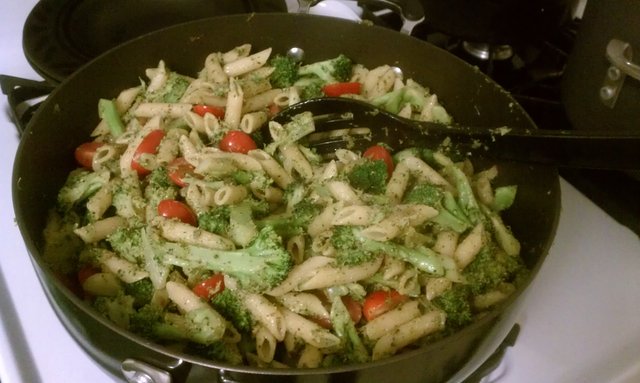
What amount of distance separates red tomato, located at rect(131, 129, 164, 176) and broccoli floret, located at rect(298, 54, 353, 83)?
13.4 inches

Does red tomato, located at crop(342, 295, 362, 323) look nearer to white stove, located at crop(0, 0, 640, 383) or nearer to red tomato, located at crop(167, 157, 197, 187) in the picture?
white stove, located at crop(0, 0, 640, 383)

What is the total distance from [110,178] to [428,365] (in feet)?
2.14

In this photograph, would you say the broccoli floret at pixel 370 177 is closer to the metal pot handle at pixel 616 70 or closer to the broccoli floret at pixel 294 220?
the broccoli floret at pixel 294 220

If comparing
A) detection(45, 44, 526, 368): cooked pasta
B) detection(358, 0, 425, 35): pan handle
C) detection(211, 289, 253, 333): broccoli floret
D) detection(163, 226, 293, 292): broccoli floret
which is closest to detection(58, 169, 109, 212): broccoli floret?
detection(45, 44, 526, 368): cooked pasta

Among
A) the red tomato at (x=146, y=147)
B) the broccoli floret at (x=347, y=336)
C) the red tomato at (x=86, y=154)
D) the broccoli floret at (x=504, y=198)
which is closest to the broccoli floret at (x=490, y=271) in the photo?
the broccoli floret at (x=504, y=198)

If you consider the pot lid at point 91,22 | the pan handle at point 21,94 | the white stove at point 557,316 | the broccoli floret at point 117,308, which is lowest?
the white stove at point 557,316

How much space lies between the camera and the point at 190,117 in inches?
46.7

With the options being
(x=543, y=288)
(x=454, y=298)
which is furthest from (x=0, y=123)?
(x=543, y=288)

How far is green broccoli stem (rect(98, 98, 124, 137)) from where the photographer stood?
1.17 m

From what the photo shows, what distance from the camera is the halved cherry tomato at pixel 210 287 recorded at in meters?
0.94

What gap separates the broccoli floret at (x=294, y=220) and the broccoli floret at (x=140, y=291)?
0.19 metres

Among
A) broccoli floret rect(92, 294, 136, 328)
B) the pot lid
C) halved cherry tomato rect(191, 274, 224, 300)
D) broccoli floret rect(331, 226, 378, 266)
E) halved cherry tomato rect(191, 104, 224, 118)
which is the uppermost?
the pot lid

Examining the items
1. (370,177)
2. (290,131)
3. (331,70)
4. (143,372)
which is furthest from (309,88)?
(143,372)

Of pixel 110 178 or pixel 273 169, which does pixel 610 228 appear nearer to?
pixel 273 169
